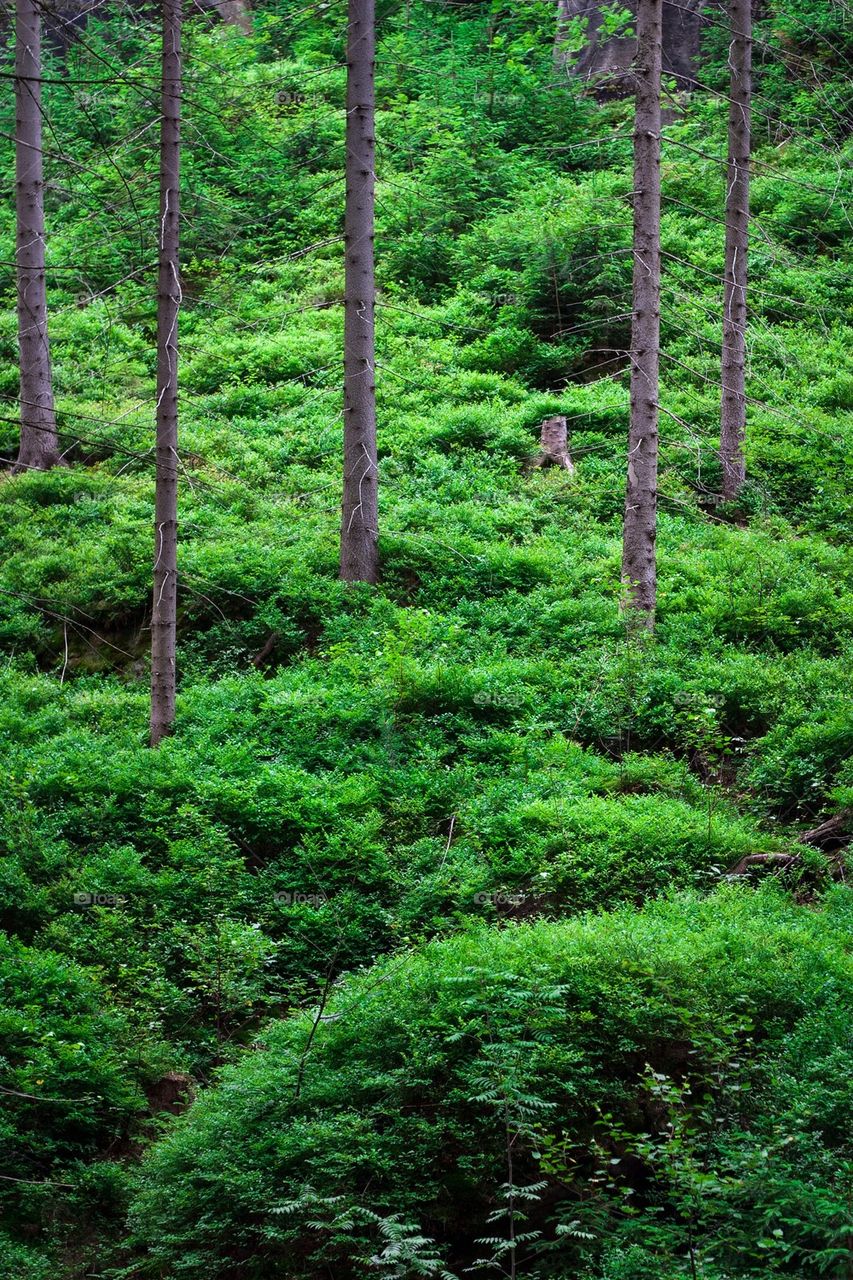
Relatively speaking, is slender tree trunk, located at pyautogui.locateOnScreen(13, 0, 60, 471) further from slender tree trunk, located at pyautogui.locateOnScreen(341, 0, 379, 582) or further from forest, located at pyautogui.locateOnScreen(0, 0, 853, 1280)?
slender tree trunk, located at pyautogui.locateOnScreen(341, 0, 379, 582)

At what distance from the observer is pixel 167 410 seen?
1142 cm

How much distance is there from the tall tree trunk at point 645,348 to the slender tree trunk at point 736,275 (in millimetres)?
3706

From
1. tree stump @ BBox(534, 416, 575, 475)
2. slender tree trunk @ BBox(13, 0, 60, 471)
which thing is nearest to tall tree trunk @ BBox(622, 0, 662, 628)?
tree stump @ BBox(534, 416, 575, 475)

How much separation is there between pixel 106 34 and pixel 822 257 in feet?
81.6

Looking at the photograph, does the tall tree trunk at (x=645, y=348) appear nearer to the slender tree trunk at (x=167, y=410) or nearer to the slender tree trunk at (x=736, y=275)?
the slender tree trunk at (x=736, y=275)

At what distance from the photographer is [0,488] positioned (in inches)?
635

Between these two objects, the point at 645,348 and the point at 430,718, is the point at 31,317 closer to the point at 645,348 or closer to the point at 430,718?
the point at 645,348

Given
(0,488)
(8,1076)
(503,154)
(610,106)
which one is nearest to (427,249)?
(503,154)

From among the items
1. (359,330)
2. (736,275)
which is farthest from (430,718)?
(736,275)

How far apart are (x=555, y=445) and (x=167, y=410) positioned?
7.20 meters

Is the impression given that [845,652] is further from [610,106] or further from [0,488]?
[610,106]

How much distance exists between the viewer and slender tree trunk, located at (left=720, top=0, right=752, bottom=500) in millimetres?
15719

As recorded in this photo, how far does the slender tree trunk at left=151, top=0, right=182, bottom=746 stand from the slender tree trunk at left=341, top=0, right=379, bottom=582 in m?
2.61

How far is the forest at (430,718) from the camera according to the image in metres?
5.75
